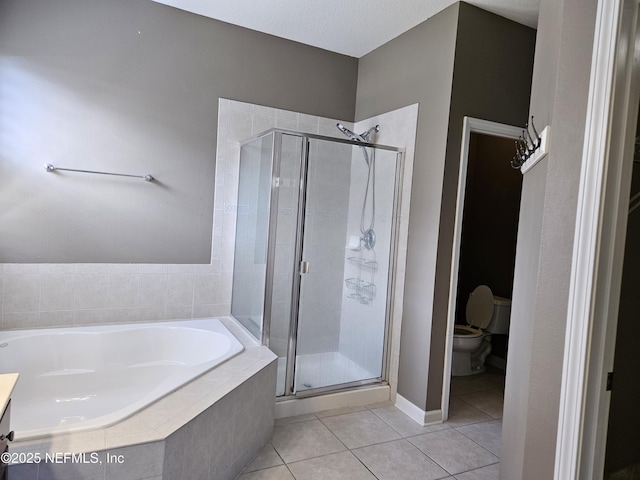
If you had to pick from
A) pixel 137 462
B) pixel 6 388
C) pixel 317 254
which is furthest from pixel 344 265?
pixel 6 388

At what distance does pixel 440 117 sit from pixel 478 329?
2053 mm

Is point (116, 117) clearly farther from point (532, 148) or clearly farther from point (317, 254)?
point (532, 148)

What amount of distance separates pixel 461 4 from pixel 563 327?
2234 millimetres

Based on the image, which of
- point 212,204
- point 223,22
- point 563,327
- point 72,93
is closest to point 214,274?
point 212,204

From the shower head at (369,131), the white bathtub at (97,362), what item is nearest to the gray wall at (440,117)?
the shower head at (369,131)

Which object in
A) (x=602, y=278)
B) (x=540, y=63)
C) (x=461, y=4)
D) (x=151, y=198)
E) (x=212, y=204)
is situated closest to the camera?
(x=602, y=278)

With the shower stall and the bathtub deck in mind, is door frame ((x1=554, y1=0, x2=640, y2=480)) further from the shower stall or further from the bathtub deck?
the shower stall

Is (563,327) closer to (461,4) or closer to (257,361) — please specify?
(257,361)

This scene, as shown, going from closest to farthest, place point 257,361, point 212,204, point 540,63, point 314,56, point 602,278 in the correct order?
1. point 602,278
2. point 540,63
3. point 257,361
4. point 212,204
5. point 314,56

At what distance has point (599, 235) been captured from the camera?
1249mm

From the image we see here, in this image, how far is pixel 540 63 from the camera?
70.3 inches

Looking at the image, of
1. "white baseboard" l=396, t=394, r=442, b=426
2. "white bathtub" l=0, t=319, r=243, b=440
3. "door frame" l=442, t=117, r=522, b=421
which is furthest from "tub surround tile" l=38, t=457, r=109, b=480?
"door frame" l=442, t=117, r=522, b=421

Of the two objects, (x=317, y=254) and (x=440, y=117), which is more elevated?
(x=440, y=117)

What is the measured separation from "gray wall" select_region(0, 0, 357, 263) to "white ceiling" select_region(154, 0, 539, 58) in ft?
0.49
